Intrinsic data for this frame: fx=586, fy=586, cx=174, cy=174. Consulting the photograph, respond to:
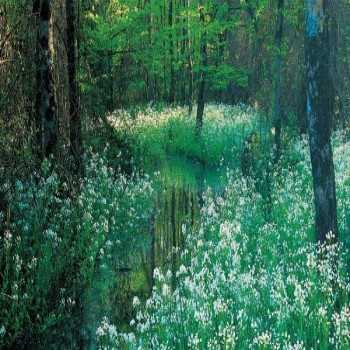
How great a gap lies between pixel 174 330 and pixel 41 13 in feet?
19.7

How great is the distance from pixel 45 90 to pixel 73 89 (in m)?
1.46

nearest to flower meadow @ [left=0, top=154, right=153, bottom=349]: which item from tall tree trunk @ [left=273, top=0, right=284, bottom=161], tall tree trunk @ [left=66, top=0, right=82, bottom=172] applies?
tall tree trunk @ [left=66, top=0, right=82, bottom=172]

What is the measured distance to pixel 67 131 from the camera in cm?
1058

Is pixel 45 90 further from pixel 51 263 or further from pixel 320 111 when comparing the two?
pixel 320 111

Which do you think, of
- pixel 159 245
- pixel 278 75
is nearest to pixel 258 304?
pixel 159 245

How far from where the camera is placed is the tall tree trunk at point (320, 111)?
7859 mm

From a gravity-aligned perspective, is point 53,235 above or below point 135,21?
below

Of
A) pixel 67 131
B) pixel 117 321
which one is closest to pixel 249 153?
pixel 67 131

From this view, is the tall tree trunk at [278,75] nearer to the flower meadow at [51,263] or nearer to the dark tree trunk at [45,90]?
the flower meadow at [51,263]

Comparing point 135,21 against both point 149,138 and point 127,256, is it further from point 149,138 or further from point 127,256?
point 127,256

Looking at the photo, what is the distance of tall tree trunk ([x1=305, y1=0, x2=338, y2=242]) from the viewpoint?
7.86 metres

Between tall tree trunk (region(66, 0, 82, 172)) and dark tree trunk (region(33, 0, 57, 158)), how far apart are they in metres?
0.92

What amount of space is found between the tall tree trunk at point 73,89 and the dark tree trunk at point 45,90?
92cm

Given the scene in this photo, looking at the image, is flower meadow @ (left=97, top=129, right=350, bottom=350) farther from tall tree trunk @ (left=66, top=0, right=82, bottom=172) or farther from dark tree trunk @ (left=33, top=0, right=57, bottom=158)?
tall tree trunk @ (left=66, top=0, right=82, bottom=172)
